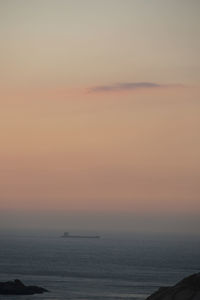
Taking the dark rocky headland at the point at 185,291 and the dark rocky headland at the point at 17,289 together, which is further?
the dark rocky headland at the point at 17,289

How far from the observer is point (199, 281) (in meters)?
18.6

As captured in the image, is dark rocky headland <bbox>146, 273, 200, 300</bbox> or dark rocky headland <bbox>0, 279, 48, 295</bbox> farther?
dark rocky headland <bbox>0, 279, 48, 295</bbox>

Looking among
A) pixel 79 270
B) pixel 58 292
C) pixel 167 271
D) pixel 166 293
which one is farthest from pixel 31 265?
pixel 166 293

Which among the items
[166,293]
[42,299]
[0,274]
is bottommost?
[166,293]

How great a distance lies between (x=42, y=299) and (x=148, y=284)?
17025 mm

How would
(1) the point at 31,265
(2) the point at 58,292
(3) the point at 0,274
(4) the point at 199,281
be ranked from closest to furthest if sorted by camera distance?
(4) the point at 199,281 → (2) the point at 58,292 → (3) the point at 0,274 → (1) the point at 31,265

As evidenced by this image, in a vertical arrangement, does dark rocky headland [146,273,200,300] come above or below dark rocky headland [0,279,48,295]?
below

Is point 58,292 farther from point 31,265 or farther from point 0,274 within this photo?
point 31,265

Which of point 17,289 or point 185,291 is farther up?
point 17,289

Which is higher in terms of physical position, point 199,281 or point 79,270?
point 79,270

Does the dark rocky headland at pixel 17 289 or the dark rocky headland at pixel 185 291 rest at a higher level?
the dark rocky headland at pixel 17 289

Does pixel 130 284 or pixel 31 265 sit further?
pixel 31 265

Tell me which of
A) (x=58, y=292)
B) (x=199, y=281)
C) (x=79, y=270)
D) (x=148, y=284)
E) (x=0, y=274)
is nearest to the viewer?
(x=199, y=281)

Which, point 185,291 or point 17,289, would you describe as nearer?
point 185,291
